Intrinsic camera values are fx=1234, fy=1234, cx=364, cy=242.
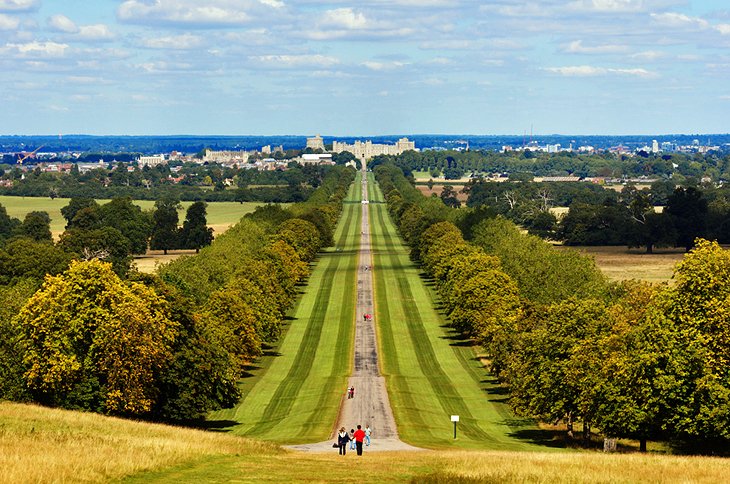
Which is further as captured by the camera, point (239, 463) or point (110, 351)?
point (110, 351)

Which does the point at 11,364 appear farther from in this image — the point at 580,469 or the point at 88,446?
the point at 580,469

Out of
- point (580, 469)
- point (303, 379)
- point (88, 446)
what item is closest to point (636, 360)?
point (580, 469)

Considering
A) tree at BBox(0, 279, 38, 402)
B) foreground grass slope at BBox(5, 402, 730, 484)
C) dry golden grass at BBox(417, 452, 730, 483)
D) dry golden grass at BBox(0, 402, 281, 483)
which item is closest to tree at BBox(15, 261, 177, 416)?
tree at BBox(0, 279, 38, 402)

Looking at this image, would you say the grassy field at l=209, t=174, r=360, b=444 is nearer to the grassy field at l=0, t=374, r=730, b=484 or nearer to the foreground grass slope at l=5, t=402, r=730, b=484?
the foreground grass slope at l=5, t=402, r=730, b=484

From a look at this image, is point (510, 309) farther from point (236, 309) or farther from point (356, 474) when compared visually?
point (356, 474)

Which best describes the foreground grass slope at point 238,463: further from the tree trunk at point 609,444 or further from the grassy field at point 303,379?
the grassy field at point 303,379

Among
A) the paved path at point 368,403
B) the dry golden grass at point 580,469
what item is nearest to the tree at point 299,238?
the paved path at point 368,403
